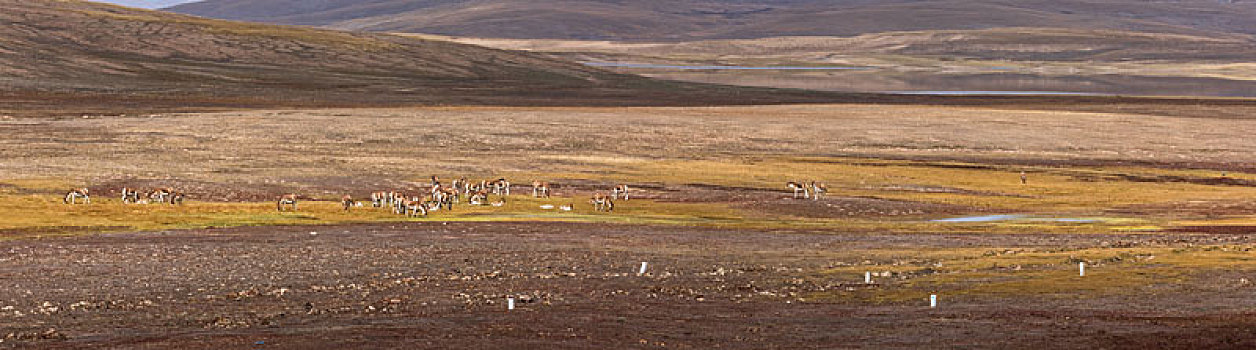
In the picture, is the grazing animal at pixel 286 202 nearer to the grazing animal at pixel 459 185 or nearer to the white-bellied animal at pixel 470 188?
the white-bellied animal at pixel 470 188

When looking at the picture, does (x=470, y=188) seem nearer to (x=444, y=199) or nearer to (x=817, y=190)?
(x=444, y=199)

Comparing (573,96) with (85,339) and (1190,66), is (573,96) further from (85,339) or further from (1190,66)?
(1190,66)

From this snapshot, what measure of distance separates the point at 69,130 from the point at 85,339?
49.7 metres

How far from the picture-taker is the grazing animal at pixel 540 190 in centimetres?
5006

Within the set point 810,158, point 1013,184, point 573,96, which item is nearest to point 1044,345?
point 1013,184

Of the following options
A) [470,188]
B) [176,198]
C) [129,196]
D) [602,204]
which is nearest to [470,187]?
[470,188]

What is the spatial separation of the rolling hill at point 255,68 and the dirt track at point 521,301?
55.2 m

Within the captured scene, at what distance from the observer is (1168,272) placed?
96.6ft

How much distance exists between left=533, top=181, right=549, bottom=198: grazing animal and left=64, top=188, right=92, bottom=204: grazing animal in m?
13.6

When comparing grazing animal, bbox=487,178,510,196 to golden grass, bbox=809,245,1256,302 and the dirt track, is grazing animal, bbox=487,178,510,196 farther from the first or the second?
golden grass, bbox=809,245,1256,302

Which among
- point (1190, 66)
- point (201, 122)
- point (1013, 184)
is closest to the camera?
point (1013, 184)

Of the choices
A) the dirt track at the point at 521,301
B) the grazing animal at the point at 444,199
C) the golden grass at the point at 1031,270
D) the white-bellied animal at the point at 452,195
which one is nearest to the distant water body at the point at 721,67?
the white-bellied animal at the point at 452,195

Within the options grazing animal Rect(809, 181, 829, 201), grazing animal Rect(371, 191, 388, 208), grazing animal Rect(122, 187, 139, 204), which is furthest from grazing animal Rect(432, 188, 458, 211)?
grazing animal Rect(809, 181, 829, 201)

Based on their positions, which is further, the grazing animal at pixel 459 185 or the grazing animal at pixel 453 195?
the grazing animal at pixel 459 185
